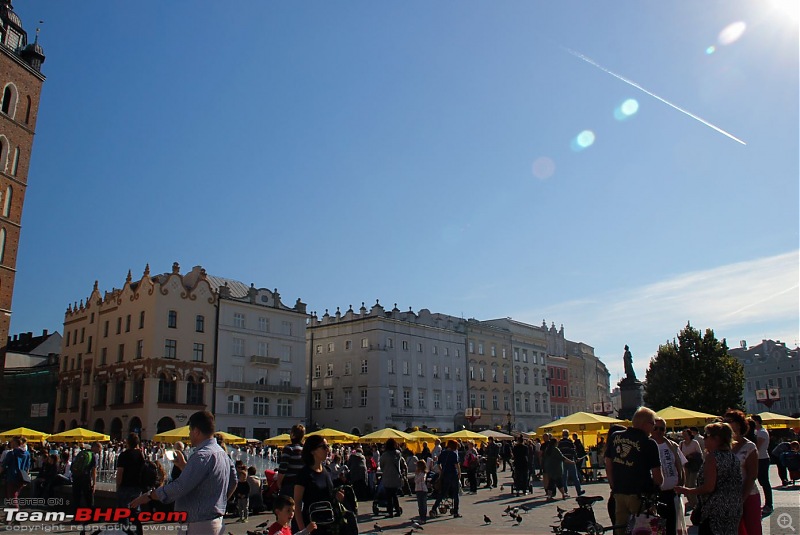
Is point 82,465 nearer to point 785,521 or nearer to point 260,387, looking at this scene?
point 785,521

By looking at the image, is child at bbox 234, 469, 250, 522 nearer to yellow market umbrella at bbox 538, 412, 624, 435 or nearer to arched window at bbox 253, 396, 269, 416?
yellow market umbrella at bbox 538, 412, 624, 435

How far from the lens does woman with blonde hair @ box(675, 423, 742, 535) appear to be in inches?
263

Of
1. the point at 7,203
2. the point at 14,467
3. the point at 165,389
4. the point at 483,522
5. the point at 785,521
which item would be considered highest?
the point at 7,203

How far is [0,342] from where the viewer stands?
43.9 meters

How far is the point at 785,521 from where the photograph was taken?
10.8 m

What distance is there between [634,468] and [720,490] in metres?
0.86

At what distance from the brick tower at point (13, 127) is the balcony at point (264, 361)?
17.3 meters

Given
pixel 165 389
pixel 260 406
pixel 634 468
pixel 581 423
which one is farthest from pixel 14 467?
pixel 260 406

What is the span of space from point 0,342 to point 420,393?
35223 mm

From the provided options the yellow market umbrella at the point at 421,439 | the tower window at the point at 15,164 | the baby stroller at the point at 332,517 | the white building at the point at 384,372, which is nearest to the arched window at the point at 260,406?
the white building at the point at 384,372

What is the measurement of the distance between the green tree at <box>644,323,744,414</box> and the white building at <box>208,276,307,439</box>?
102 feet

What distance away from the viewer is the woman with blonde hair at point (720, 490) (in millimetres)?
6688

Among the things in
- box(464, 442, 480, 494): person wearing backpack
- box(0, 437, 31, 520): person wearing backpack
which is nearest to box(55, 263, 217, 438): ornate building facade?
box(464, 442, 480, 494): person wearing backpack

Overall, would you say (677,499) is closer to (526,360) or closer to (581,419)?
(581,419)
